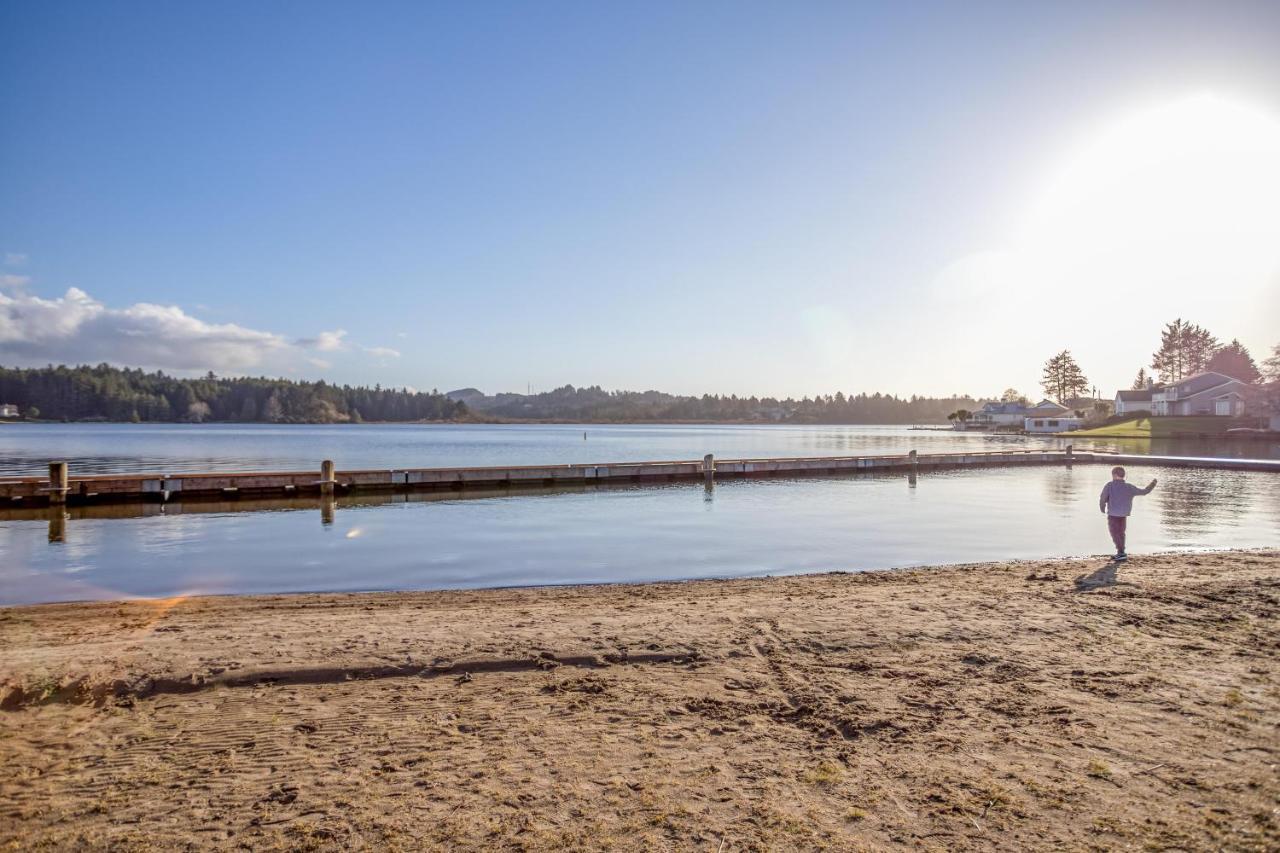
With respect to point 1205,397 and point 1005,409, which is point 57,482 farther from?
point 1005,409

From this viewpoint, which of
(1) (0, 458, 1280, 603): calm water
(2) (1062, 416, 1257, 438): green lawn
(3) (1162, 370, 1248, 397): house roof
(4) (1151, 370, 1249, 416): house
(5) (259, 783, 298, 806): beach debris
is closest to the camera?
(5) (259, 783, 298, 806): beach debris

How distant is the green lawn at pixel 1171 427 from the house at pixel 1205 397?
2.34 metres

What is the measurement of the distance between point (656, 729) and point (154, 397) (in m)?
205

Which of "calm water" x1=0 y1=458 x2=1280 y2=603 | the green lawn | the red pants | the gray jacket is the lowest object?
"calm water" x1=0 y1=458 x2=1280 y2=603

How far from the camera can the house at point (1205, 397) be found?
75438mm

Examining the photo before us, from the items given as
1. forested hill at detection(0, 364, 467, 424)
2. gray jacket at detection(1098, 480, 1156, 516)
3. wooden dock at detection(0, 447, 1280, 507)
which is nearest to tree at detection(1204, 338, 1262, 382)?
wooden dock at detection(0, 447, 1280, 507)

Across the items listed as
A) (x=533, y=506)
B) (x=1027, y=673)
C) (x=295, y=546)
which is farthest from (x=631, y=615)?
(x=533, y=506)

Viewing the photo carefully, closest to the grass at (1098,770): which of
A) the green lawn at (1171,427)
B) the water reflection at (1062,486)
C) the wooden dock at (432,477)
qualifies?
the water reflection at (1062,486)

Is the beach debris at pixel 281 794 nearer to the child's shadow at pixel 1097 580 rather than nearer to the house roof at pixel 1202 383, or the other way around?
the child's shadow at pixel 1097 580

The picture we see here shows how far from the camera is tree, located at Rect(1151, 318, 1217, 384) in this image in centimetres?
11025

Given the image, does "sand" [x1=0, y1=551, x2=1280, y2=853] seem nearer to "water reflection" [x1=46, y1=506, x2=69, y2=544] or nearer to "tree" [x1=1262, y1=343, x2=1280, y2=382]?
"water reflection" [x1=46, y1=506, x2=69, y2=544]

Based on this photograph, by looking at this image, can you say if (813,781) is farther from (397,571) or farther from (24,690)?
(397,571)

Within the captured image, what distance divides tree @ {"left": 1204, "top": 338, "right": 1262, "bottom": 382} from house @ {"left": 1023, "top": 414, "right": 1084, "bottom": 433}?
21.6 m

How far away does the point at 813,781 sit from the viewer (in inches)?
170
